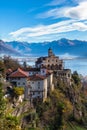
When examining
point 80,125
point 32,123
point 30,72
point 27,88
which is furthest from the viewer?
point 30,72

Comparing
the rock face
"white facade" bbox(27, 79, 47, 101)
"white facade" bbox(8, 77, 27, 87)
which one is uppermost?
"white facade" bbox(8, 77, 27, 87)

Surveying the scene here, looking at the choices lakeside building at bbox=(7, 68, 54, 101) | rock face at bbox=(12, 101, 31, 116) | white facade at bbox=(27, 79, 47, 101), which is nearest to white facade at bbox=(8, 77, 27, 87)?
lakeside building at bbox=(7, 68, 54, 101)

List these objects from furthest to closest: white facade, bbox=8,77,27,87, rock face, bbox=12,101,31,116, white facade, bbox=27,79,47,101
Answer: white facade, bbox=27,79,47,101
white facade, bbox=8,77,27,87
rock face, bbox=12,101,31,116

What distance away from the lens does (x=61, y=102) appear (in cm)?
4722

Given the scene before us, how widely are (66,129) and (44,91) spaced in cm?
562

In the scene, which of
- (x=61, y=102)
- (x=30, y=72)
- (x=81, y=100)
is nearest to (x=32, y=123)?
(x=61, y=102)

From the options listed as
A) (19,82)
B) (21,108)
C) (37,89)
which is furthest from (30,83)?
(21,108)

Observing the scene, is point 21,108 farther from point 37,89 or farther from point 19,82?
point 37,89

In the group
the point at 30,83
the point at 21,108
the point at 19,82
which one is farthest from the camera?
the point at 30,83

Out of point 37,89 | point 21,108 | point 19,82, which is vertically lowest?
point 21,108

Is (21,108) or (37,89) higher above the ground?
(37,89)

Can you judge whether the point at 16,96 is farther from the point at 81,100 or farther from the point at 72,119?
the point at 81,100

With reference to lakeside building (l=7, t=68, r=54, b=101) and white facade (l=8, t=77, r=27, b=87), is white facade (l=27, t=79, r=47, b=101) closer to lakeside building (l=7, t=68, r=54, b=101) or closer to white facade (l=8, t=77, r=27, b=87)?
lakeside building (l=7, t=68, r=54, b=101)

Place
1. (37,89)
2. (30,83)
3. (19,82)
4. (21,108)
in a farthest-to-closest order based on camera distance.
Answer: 1. (37,89)
2. (30,83)
3. (19,82)
4. (21,108)
